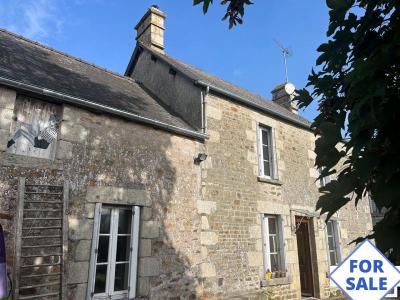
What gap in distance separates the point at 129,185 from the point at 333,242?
22.7 ft

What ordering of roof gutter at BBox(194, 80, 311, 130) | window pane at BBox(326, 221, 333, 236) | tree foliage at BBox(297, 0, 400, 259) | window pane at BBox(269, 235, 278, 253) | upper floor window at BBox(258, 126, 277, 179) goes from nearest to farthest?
1. tree foliage at BBox(297, 0, 400, 259)
2. roof gutter at BBox(194, 80, 311, 130)
3. window pane at BBox(269, 235, 278, 253)
4. upper floor window at BBox(258, 126, 277, 179)
5. window pane at BBox(326, 221, 333, 236)

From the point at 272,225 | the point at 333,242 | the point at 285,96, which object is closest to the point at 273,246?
the point at 272,225

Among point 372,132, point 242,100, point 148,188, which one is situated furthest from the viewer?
point 242,100

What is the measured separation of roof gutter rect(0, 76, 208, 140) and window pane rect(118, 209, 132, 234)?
165 cm

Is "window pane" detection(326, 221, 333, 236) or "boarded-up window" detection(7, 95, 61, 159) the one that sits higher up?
"boarded-up window" detection(7, 95, 61, 159)

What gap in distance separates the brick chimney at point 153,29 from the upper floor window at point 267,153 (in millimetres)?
3967

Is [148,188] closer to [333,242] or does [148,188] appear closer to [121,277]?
[121,277]

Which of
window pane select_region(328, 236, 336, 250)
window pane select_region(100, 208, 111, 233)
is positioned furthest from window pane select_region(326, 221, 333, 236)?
window pane select_region(100, 208, 111, 233)

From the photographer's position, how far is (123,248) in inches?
227

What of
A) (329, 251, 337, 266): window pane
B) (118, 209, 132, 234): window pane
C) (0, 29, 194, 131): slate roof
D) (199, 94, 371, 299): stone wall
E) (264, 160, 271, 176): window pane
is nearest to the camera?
(118, 209, 132, 234): window pane

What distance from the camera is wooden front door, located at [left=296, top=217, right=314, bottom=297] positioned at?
361 inches

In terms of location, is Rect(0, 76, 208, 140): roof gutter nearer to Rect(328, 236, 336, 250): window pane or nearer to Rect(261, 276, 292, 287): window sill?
Rect(261, 276, 292, 287): window sill

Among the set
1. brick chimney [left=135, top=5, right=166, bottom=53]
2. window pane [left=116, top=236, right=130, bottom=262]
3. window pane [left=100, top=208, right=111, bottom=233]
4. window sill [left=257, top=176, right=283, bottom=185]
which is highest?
brick chimney [left=135, top=5, right=166, bottom=53]

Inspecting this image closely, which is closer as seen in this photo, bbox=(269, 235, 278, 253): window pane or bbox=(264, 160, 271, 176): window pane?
bbox=(269, 235, 278, 253): window pane
